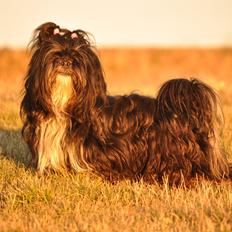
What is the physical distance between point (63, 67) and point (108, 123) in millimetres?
900

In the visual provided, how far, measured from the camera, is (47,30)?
262 inches

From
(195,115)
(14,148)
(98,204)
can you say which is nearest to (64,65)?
(98,204)

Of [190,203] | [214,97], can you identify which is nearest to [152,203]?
[190,203]

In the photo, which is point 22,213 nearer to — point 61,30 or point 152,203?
point 152,203

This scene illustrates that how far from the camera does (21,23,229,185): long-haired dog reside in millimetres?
6426

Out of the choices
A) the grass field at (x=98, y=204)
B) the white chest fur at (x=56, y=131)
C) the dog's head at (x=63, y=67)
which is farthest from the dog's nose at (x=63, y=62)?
the grass field at (x=98, y=204)

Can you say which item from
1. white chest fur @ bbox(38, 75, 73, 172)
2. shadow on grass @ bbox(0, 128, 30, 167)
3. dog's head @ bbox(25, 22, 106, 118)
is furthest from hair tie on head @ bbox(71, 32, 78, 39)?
shadow on grass @ bbox(0, 128, 30, 167)

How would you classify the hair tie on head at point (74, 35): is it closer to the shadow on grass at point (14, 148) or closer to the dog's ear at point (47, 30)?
the dog's ear at point (47, 30)

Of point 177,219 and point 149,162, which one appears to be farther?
point 149,162

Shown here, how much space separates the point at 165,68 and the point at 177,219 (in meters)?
37.0

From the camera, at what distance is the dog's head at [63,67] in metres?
6.32

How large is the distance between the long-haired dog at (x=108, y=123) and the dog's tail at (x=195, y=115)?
1 cm

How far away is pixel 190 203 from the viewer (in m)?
5.93

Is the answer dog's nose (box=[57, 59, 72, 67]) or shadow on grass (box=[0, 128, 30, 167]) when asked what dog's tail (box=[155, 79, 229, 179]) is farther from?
shadow on grass (box=[0, 128, 30, 167])
